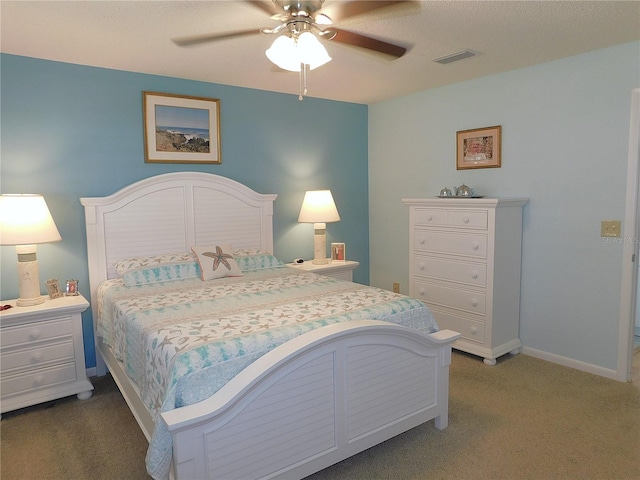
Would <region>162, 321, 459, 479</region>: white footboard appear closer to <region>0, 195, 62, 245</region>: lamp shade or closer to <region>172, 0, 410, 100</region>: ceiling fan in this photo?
<region>172, 0, 410, 100</region>: ceiling fan

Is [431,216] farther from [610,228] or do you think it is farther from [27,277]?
[27,277]

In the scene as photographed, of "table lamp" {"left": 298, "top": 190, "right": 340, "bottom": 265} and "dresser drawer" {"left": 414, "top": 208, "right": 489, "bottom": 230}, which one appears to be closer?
"dresser drawer" {"left": 414, "top": 208, "right": 489, "bottom": 230}

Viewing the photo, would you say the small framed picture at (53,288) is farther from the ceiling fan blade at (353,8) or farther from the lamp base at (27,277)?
the ceiling fan blade at (353,8)

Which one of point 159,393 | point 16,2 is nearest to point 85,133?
point 16,2

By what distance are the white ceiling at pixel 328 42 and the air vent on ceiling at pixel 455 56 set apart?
57 millimetres

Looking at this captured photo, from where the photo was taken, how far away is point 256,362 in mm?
1805

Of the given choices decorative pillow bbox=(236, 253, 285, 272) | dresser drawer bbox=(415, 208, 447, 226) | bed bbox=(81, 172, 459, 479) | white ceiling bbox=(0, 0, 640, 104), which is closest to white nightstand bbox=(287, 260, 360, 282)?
decorative pillow bbox=(236, 253, 285, 272)

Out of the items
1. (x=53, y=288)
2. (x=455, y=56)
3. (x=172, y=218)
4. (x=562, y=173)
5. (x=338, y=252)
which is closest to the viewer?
(x=53, y=288)

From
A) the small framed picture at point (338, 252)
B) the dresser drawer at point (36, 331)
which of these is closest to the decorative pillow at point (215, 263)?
the dresser drawer at point (36, 331)

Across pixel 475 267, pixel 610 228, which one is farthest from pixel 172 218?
pixel 610 228

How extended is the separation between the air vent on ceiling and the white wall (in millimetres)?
144

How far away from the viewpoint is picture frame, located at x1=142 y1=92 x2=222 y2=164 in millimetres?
3471

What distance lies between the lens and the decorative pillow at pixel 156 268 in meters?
3.08

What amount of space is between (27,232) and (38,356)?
0.77 meters
